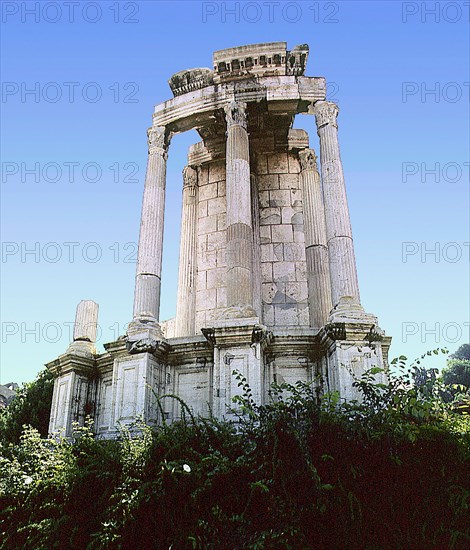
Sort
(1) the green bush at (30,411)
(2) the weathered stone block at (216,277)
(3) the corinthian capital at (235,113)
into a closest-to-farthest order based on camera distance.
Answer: (3) the corinthian capital at (235,113) → (2) the weathered stone block at (216,277) → (1) the green bush at (30,411)

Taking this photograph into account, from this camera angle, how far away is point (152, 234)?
15.0m

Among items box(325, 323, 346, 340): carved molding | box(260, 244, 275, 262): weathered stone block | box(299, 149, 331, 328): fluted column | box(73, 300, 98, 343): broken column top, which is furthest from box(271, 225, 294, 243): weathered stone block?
box(73, 300, 98, 343): broken column top

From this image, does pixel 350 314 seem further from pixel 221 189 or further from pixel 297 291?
pixel 221 189

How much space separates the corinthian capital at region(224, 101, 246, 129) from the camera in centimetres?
1571

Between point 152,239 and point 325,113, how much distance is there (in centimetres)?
634

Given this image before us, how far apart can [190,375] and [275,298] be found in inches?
185

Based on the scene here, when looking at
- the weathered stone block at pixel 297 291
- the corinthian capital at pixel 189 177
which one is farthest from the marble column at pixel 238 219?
the corinthian capital at pixel 189 177

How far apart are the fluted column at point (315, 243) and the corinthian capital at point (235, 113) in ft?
10.7

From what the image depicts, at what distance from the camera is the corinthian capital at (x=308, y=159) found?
18.0m

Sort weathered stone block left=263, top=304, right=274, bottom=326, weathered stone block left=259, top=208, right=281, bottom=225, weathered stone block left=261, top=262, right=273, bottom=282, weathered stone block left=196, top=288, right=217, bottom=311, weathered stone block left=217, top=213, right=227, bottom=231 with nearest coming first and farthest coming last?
weathered stone block left=263, top=304, right=274, bottom=326
weathered stone block left=196, top=288, right=217, bottom=311
weathered stone block left=261, top=262, right=273, bottom=282
weathered stone block left=217, top=213, right=227, bottom=231
weathered stone block left=259, top=208, right=281, bottom=225

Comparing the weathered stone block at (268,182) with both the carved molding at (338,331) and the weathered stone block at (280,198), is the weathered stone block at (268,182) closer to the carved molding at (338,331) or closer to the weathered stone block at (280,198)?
the weathered stone block at (280,198)

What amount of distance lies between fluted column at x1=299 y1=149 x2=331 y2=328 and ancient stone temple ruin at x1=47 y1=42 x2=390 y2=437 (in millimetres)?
40

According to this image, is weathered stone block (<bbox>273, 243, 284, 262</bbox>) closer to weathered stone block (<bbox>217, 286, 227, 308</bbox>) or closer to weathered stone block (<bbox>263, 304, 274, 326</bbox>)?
weathered stone block (<bbox>263, 304, 274, 326</bbox>)

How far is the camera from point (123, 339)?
526 inches
